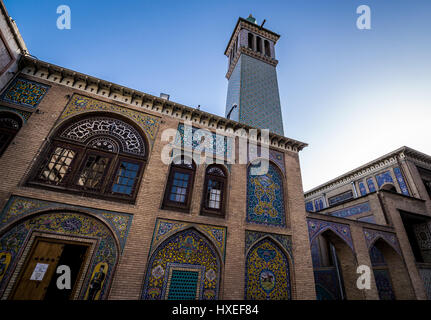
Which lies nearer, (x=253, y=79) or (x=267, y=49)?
(x=253, y=79)

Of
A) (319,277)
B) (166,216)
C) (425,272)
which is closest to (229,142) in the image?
(166,216)

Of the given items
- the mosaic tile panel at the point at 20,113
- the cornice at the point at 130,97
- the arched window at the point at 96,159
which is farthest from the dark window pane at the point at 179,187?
the mosaic tile panel at the point at 20,113

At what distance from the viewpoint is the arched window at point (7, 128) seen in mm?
6094

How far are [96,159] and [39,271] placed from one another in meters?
3.28

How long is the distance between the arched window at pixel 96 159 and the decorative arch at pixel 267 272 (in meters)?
4.55

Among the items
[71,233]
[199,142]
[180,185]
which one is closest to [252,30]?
[199,142]

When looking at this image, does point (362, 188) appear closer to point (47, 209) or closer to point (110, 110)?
point (110, 110)

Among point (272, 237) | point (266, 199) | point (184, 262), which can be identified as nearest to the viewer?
point (184, 262)

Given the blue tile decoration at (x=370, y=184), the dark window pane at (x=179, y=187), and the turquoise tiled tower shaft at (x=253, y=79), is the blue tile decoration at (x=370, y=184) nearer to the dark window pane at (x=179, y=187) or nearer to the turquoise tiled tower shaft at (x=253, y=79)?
the turquoise tiled tower shaft at (x=253, y=79)

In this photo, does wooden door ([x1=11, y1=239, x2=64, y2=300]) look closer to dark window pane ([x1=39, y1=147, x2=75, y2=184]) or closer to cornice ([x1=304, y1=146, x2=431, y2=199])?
dark window pane ([x1=39, y1=147, x2=75, y2=184])

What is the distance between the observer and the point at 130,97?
7.82 m

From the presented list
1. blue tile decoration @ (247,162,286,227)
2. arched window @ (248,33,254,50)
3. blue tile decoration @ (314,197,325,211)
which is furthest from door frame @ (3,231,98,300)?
blue tile decoration @ (314,197,325,211)

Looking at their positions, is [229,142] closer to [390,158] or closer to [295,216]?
[295,216]

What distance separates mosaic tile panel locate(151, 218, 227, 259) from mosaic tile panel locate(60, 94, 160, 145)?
114 inches
